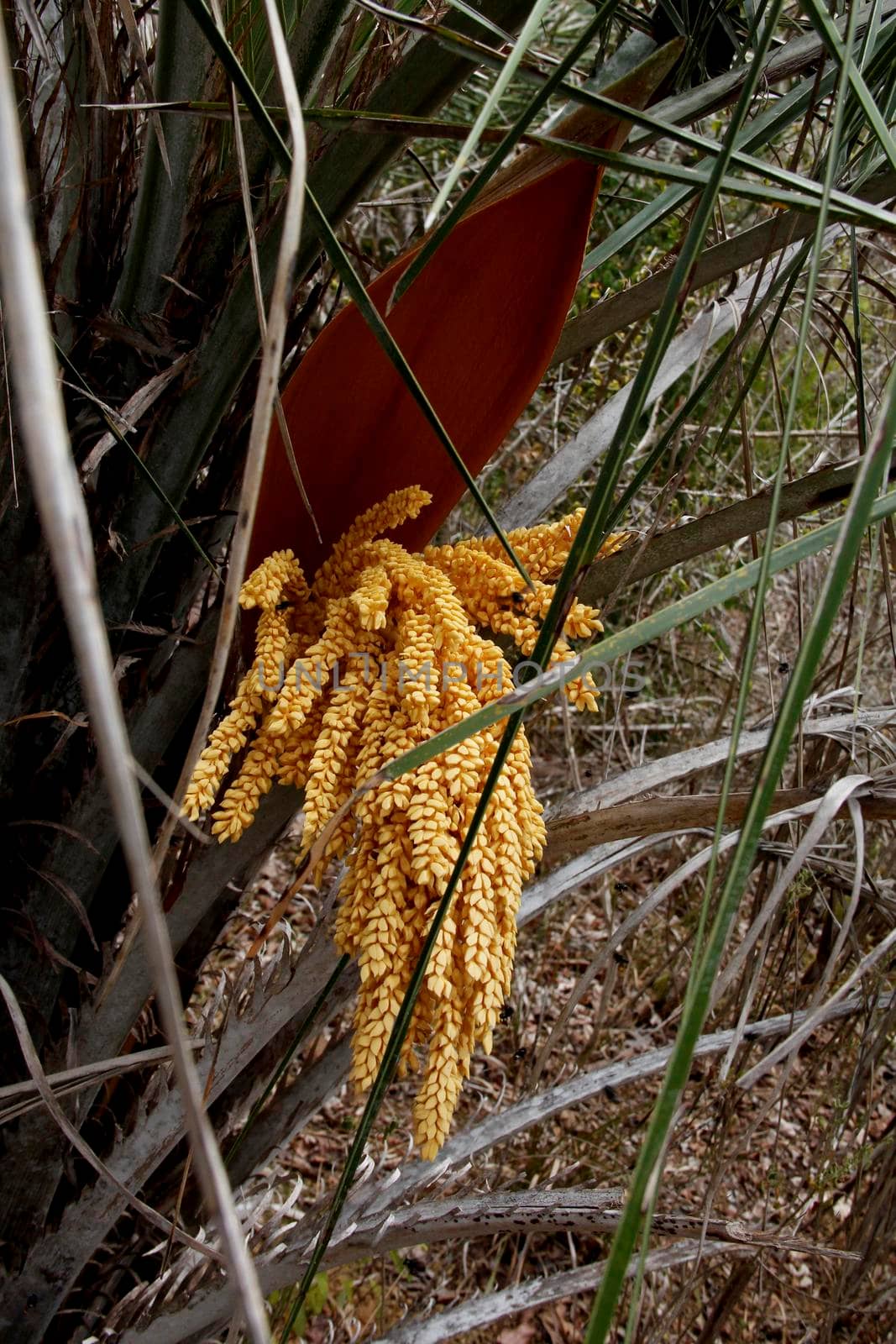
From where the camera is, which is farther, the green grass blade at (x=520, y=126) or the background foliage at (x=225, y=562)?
the background foliage at (x=225, y=562)

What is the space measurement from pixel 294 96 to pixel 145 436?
40 centimetres

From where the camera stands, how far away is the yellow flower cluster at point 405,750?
409 millimetres

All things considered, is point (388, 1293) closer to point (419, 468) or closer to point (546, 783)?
point (546, 783)

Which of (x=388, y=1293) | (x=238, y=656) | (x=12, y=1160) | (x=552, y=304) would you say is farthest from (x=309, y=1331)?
(x=552, y=304)

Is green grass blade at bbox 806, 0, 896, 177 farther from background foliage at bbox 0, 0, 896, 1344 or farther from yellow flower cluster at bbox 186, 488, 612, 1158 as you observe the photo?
yellow flower cluster at bbox 186, 488, 612, 1158

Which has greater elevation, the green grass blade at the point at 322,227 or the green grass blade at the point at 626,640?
the green grass blade at the point at 322,227

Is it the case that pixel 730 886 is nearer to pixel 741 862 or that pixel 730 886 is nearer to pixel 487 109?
pixel 741 862

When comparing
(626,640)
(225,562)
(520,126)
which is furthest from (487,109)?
(225,562)

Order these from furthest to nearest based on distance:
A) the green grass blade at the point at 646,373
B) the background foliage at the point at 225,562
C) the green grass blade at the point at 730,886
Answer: the background foliage at the point at 225,562 < the green grass blade at the point at 646,373 < the green grass blade at the point at 730,886

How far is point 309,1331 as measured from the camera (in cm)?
128

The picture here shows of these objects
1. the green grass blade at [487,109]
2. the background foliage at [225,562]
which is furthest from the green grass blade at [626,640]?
the green grass blade at [487,109]

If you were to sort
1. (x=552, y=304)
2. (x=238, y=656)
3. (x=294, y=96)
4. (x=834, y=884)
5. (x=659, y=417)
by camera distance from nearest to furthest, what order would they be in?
(x=294, y=96)
(x=552, y=304)
(x=238, y=656)
(x=834, y=884)
(x=659, y=417)

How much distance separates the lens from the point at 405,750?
457mm

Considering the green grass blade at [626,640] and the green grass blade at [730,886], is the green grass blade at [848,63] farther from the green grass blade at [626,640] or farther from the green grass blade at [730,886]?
the green grass blade at [626,640]
